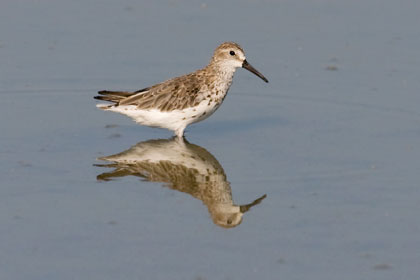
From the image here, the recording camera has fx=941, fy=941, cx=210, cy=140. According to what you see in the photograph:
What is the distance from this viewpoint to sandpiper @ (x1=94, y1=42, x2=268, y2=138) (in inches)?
507

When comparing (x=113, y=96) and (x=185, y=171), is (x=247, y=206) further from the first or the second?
(x=113, y=96)

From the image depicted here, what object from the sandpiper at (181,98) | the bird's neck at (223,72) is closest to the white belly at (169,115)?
the sandpiper at (181,98)

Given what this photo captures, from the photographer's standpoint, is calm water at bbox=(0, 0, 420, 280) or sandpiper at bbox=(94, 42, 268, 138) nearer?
calm water at bbox=(0, 0, 420, 280)

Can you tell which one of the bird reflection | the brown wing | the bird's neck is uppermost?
the bird's neck

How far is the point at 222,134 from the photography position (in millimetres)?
12984

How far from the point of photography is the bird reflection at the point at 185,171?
404 inches

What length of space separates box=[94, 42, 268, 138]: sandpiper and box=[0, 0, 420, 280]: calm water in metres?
0.32

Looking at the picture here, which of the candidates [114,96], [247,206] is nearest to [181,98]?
[114,96]

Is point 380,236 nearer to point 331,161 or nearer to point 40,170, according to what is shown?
point 331,161

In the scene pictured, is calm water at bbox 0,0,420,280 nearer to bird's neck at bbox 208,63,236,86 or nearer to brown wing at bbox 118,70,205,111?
A: brown wing at bbox 118,70,205,111

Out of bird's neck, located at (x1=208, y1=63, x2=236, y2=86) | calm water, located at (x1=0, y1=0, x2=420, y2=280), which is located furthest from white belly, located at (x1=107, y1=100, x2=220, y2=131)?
bird's neck, located at (x1=208, y1=63, x2=236, y2=86)

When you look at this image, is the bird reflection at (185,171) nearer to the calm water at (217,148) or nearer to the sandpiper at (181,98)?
the calm water at (217,148)

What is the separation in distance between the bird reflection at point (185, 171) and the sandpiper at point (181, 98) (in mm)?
355

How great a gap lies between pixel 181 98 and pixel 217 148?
102 centimetres
